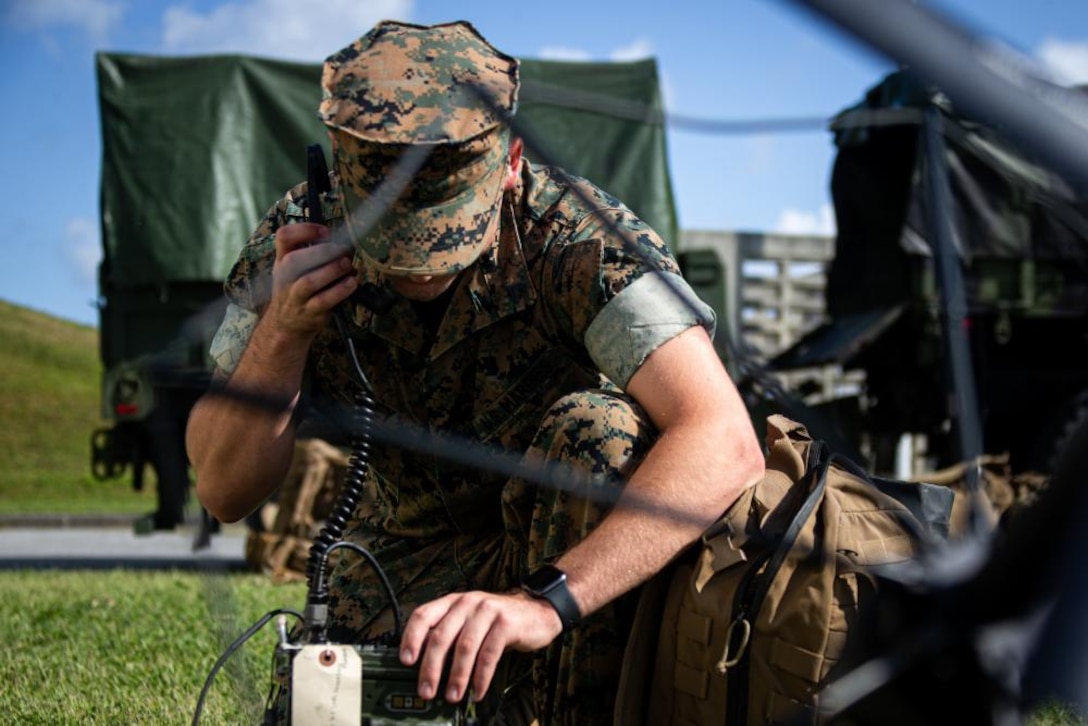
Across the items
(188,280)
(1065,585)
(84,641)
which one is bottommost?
(84,641)

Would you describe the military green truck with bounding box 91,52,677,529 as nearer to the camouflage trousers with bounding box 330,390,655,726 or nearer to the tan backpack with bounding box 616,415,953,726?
the camouflage trousers with bounding box 330,390,655,726

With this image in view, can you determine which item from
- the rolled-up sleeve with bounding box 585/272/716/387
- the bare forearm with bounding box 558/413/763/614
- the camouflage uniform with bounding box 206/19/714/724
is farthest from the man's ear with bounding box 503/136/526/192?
the bare forearm with bounding box 558/413/763/614

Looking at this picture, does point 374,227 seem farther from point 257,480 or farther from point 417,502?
point 417,502

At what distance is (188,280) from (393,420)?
495 cm

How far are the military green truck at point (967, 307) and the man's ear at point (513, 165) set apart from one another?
476 cm

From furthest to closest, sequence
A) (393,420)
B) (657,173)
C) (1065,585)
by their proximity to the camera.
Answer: (657,173) < (393,420) < (1065,585)

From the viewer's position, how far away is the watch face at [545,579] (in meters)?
1.74

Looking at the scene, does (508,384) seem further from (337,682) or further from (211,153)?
(211,153)

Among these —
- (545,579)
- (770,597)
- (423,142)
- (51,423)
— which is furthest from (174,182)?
(51,423)

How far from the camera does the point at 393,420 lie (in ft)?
7.91

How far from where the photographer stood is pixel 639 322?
202 centimetres

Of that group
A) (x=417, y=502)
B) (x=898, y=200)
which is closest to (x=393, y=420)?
(x=417, y=502)

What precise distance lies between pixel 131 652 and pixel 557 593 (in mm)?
1975

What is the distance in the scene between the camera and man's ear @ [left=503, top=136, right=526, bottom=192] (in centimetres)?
221
